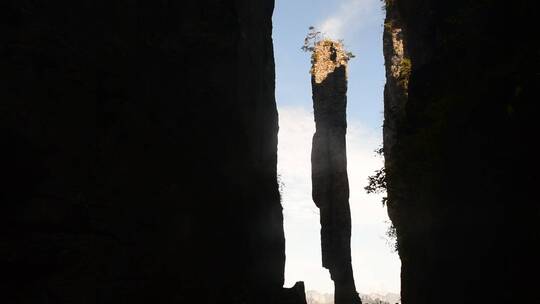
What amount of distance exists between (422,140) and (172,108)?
6.71 metres

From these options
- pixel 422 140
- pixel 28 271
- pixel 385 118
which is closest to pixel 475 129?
pixel 422 140

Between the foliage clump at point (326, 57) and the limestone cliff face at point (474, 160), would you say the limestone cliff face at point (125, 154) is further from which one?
the foliage clump at point (326, 57)

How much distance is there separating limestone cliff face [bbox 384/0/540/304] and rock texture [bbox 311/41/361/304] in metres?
21.1

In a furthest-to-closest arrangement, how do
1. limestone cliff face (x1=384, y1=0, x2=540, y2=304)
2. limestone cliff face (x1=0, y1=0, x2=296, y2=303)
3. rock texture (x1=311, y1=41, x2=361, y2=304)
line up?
1. rock texture (x1=311, y1=41, x2=361, y2=304)
2. limestone cliff face (x1=0, y1=0, x2=296, y2=303)
3. limestone cliff face (x1=384, y1=0, x2=540, y2=304)

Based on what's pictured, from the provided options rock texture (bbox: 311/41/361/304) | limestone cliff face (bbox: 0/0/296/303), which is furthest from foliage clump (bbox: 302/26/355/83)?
limestone cliff face (bbox: 0/0/296/303)

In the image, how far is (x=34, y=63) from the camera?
996 cm

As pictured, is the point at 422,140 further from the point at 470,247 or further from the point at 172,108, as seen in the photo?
the point at 172,108

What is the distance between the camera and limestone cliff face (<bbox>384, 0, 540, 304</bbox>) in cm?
768

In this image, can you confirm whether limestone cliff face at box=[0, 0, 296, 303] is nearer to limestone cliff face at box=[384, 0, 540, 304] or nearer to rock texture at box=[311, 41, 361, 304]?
limestone cliff face at box=[384, 0, 540, 304]

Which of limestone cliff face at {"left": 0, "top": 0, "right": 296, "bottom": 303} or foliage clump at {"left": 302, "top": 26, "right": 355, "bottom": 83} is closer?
limestone cliff face at {"left": 0, "top": 0, "right": 296, "bottom": 303}

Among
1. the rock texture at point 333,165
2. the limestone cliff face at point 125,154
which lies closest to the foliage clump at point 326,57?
the rock texture at point 333,165

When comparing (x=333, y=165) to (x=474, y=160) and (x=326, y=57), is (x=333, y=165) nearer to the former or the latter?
(x=326, y=57)

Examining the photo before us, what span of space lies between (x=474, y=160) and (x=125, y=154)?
7.98 m

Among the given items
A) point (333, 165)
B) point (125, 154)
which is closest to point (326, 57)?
point (333, 165)
